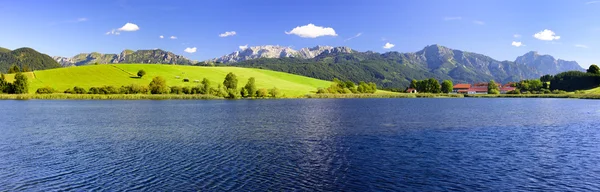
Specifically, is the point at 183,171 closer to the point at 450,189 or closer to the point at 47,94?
the point at 450,189

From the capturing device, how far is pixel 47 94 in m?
167

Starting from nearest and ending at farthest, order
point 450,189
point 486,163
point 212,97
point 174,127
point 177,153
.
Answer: point 450,189, point 486,163, point 177,153, point 174,127, point 212,97

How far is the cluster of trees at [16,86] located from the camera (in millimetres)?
170500

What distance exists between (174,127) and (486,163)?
158 ft

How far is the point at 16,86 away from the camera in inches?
6713

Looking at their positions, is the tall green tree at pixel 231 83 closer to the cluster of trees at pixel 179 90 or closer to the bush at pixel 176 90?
the cluster of trees at pixel 179 90

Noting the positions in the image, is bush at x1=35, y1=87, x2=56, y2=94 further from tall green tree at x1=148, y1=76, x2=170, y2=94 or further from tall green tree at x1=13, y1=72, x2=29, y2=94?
tall green tree at x1=148, y1=76, x2=170, y2=94

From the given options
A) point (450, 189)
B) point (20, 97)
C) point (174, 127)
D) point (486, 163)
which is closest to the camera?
point (450, 189)

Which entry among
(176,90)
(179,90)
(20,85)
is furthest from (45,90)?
(179,90)

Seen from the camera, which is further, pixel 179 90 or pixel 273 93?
pixel 273 93

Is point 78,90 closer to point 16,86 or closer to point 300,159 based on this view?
point 16,86

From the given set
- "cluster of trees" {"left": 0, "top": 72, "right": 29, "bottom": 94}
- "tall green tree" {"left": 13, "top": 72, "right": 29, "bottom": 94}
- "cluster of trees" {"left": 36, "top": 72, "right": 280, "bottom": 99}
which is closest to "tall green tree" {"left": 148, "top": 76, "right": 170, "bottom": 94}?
"cluster of trees" {"left": 36, "top": 72, "right": 280, "bottom": 99}

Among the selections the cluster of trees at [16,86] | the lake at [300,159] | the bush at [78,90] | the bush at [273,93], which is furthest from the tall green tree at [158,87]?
the lake at [300,159]

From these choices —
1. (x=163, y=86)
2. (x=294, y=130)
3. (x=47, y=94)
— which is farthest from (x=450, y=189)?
(x=47, y=94)
